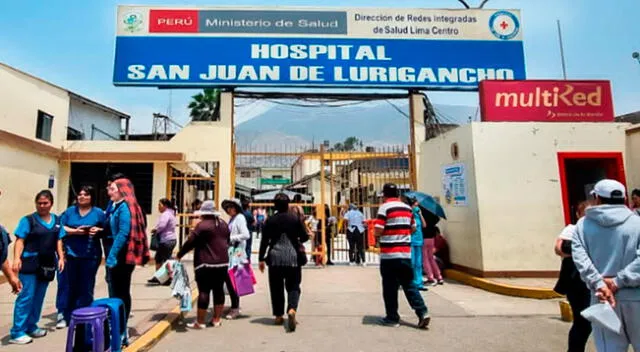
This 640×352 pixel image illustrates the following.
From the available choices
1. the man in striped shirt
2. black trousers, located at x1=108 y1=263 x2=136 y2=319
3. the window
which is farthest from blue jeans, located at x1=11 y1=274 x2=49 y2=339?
the window

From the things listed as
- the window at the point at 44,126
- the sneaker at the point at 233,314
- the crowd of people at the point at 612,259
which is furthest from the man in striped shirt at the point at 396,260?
the window at the point at 44,126

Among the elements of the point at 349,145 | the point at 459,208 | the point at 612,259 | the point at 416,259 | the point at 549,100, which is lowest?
the point at 416,259

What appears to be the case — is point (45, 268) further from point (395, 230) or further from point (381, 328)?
point (395, 230)

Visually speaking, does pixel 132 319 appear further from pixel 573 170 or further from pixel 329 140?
pixel 573 170

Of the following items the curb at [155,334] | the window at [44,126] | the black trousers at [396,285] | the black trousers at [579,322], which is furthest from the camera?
the window at [44,126]

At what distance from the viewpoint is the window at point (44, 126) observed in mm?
10234

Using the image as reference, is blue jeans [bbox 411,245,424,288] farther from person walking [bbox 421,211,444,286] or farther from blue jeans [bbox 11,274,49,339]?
blue jeans [bbox 11,274,49,339]

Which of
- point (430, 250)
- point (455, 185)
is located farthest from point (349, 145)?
point (430, 250)

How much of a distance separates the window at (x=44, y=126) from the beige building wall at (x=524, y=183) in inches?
419

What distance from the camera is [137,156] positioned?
1024cm

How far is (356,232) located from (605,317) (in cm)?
782

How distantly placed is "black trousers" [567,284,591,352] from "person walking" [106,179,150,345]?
431cm

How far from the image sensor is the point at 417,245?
700cm

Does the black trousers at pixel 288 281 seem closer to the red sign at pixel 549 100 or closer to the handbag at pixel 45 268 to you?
the handbag at pixel 45 268
